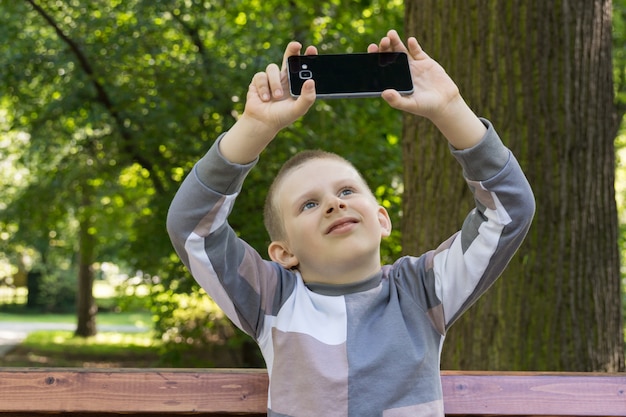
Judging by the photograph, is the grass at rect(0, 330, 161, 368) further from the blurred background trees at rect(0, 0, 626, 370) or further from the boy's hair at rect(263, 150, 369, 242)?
the boy's hair at rect(263, 150, 369, 242)

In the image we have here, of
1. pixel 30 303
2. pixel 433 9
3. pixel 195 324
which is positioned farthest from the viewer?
pixel 30 303

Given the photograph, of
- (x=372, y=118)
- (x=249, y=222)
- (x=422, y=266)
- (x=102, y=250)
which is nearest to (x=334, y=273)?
(x=422, y=266)

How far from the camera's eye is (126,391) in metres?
2.12

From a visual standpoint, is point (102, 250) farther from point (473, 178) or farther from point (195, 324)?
point (473, 178)

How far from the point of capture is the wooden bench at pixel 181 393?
2.11 m

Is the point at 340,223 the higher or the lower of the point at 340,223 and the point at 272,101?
the lower

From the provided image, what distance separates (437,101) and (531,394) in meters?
0.85

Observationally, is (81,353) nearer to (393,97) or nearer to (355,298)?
(355,298)

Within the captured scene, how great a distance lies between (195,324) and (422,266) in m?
5.73

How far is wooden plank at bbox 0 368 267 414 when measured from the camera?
211cm

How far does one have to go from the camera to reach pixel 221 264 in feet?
6.10

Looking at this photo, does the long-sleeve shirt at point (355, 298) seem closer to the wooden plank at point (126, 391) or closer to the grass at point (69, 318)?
the wooden plank at point (126, 391)

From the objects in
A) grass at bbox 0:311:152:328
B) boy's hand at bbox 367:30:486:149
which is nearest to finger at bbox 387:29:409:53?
boy's hand at bbox 367:30:486:149

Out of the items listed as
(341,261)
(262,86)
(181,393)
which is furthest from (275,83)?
(181,393)
